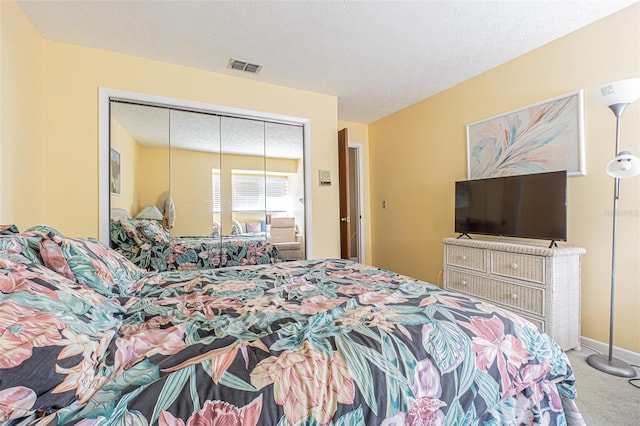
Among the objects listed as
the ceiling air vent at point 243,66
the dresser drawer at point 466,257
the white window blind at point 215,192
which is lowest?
the dresser drawer at point 466,257

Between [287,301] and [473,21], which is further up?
[473,21]

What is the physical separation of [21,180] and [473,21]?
12.2ft

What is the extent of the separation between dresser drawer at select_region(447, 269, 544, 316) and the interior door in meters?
1.30

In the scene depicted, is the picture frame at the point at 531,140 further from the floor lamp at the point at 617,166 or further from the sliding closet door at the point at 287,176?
the sliding closet door at the point at 287,176

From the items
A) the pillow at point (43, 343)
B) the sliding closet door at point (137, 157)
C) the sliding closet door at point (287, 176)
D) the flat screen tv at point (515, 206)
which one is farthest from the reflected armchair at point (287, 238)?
the pillow at point (43, 343)

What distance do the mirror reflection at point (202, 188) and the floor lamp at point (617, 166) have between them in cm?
278

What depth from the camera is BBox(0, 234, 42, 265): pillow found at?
3.37ft

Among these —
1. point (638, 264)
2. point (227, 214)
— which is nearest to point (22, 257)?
point (227, 214)

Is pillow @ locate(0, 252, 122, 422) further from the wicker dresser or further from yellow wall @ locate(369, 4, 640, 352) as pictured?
yellow wall @ locate(369, 4, 640, 352)

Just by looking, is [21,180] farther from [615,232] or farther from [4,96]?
[615,232]

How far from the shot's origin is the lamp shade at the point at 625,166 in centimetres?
191

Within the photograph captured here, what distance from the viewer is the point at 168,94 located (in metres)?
2.93

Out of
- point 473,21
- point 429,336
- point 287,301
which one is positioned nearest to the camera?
point 429,336

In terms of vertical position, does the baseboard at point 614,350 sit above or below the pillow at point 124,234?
below
